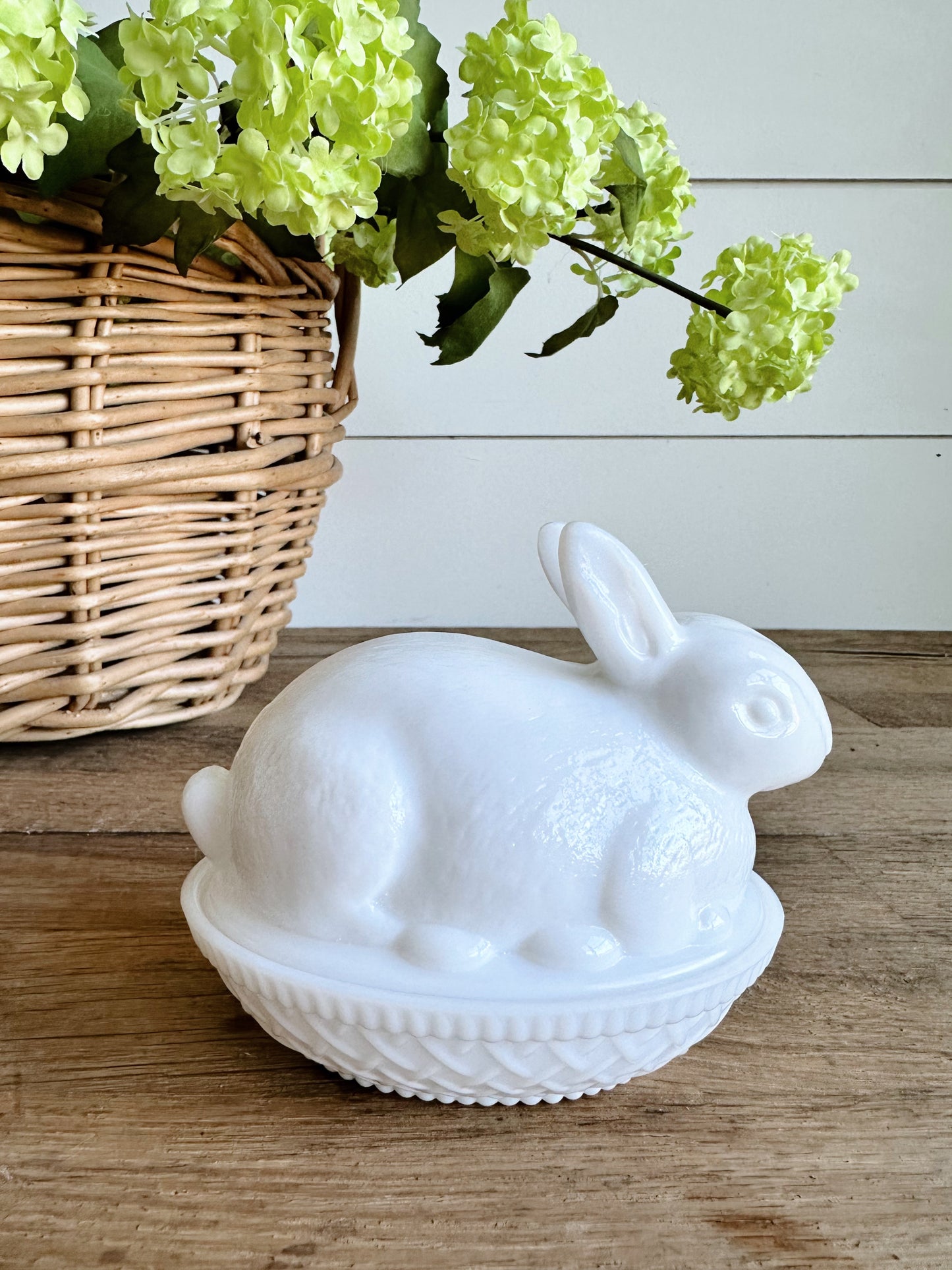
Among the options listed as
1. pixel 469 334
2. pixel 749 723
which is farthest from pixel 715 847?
pixel 469 334

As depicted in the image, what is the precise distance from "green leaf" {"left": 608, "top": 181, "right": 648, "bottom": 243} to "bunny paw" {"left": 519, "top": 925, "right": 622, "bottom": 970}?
431mm

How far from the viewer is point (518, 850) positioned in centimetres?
39

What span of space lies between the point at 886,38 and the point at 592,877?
1.10 meters

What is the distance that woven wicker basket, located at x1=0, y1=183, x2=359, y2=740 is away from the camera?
0.64 meters

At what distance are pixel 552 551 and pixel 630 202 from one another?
30cm

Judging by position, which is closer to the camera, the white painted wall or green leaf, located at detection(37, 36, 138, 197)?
green leaf, located at detection(37, 36, 138, 197)

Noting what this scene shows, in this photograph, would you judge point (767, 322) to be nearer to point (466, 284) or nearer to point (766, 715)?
point (466, 284)

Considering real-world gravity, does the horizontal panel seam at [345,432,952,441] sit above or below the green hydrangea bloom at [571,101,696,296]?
below

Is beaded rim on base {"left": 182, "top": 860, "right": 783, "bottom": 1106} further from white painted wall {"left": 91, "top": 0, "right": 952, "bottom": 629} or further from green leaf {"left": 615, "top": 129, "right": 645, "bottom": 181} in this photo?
white painted wall {"left": 91, "top": 0, "right": 952, "bottom": 629}

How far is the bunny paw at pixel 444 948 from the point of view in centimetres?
38

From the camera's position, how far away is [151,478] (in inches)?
27.7

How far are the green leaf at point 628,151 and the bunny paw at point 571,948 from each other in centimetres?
40

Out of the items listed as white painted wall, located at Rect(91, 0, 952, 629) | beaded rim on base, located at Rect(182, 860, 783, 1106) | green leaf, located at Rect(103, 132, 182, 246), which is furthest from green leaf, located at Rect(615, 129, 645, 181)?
white painted wall, located at Rect(91, 0, 952, 629)

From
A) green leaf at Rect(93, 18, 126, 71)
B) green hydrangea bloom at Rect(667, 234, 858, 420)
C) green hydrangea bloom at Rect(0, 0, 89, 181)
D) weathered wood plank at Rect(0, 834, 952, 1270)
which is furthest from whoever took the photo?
green hydrangea bloom at Rect(667, 234, 858, 420)
